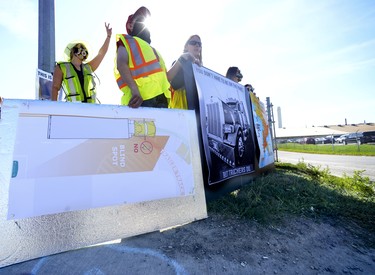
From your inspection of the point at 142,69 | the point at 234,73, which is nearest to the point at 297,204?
the point at 142,69

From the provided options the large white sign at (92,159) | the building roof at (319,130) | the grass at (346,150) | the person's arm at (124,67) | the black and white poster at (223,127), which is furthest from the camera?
the building roof at (319,130)

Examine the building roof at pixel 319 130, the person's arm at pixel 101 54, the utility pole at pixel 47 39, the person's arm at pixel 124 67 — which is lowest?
the person's arm at pixel 124 67

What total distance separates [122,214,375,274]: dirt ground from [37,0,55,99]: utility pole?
12.2ft

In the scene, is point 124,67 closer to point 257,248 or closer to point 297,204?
point 257,248

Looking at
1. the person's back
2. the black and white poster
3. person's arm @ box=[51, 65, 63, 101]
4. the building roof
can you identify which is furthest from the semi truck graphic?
the building roof

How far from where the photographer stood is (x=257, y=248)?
2.01 metres

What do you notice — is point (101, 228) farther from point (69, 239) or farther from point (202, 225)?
point (202, 225)

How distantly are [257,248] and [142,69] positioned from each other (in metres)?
2.10

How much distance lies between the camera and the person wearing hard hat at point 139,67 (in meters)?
2.24

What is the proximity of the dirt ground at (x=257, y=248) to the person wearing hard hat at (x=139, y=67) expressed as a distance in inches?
55.2

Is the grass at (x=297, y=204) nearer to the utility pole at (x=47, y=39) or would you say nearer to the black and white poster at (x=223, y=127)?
the black and white poster at (x=223, y=127)

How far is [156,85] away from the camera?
7.86 feet

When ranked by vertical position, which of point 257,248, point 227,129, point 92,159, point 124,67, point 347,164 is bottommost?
point 347,164

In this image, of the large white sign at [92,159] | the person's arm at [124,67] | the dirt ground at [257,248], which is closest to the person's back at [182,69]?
the person's arm at [124,67]
